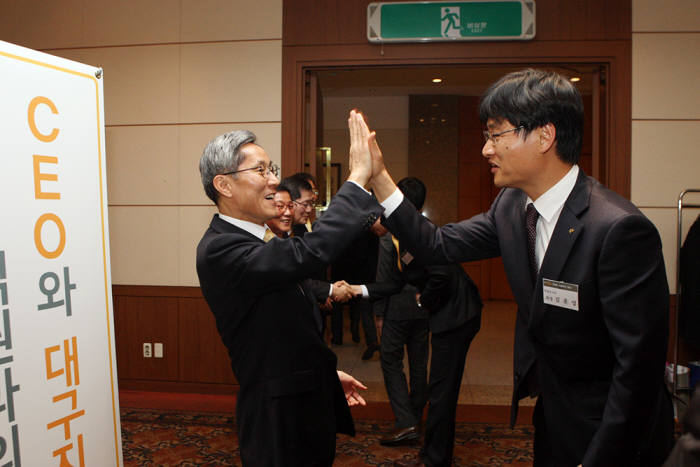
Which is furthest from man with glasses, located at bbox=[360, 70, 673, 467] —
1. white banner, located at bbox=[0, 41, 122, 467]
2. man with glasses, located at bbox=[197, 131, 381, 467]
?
white banner, located at bbox=[0, 41, 122, 467]

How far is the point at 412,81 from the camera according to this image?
7766 millimetres

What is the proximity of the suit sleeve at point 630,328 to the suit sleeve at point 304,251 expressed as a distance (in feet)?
1.98

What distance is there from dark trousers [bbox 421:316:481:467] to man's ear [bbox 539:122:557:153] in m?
1.52

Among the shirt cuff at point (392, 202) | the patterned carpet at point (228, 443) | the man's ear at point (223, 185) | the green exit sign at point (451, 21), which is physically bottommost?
the patterned carpet at point (228, 443)

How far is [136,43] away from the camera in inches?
159

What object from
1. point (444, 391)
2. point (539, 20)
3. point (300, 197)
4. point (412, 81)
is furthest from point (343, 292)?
point (412, 81)

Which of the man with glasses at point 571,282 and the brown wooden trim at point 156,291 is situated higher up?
the man with glasses at point 571,282

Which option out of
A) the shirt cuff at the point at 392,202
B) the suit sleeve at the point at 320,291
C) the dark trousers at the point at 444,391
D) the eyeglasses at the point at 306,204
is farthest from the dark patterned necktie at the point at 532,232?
the eyeglasses at the point at 306,204

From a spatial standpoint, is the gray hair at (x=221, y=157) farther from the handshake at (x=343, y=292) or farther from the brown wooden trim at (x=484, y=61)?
the brown wooden trim at (x=484, y=61)

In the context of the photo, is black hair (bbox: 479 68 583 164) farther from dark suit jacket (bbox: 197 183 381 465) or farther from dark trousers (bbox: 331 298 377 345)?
dark trousers (bbox: 331 298 377 345)

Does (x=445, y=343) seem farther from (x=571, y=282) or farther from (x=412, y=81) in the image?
(x=412, y=81)

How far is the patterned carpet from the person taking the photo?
9.39 ft

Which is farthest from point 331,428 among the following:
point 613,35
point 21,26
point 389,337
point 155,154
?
point 21,26

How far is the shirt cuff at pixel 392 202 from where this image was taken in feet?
4.89
